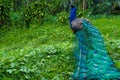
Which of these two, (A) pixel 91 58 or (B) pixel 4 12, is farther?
(B) pixel 4 12

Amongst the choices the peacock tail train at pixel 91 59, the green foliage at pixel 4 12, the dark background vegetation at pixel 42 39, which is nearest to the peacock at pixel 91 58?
the peacock tail train at pixel 91 59

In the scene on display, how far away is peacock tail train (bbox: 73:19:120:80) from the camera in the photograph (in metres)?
4.74

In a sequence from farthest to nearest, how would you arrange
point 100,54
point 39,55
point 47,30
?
point 47,30 → point 39,55 → point 100,54

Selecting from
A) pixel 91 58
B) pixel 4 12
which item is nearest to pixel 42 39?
pixel 4 12

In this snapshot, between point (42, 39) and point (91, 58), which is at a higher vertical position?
point (91, 58)

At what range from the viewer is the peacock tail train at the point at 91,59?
4.74m

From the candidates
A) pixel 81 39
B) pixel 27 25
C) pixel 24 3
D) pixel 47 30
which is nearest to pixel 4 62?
pixel 81 39

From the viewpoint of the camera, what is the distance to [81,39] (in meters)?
6.03

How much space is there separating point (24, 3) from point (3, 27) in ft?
22.8

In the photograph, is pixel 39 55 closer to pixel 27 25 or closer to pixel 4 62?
pixel 4 62

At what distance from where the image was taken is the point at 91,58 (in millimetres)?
5281

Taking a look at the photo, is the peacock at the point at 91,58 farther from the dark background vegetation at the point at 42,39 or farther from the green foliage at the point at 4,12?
the green foliage at the point at 4,12

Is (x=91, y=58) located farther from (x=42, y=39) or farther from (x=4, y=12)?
(x=4, y=12)

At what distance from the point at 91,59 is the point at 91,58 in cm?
5
